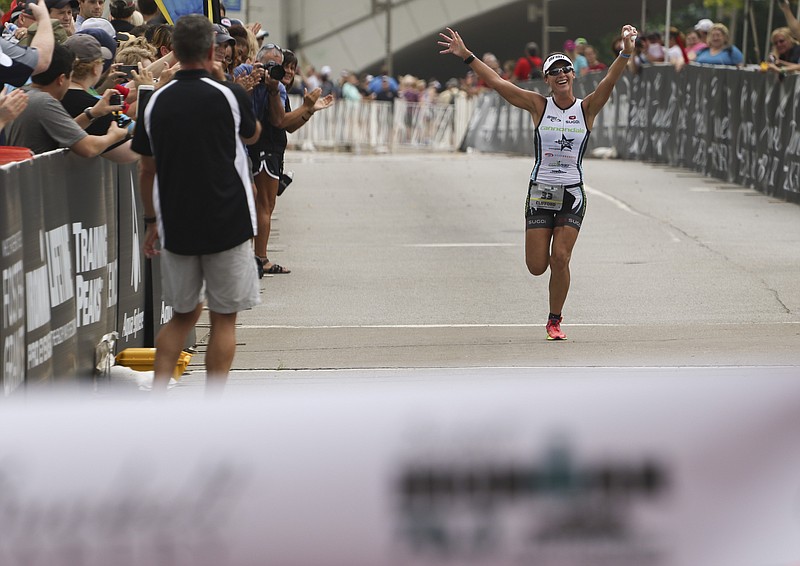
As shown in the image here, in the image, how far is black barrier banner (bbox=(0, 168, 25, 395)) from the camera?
5.67 metres

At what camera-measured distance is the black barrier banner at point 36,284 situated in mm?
6098

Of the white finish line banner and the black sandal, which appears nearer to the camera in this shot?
the white finish line banner

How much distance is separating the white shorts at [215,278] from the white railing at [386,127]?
29770mm

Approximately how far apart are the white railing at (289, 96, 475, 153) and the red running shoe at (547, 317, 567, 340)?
27.1 m

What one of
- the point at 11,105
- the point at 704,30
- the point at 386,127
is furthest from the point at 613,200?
the point at 386,127

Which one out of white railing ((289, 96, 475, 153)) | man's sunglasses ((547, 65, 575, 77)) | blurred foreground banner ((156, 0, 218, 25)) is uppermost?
blurred foreground banner ((156, 0, 218, 25))

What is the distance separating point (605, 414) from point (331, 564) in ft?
1.37

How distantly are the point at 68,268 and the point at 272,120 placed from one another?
546cm

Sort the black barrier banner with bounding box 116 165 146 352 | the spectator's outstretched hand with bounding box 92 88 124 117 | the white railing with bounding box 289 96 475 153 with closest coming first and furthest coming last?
the spectator's outstretched hand with bounding box 92 88 124 117 → the black barrier banner with bounding box 116 165 146 352 → the white railing with bounding box 289 96 475 153

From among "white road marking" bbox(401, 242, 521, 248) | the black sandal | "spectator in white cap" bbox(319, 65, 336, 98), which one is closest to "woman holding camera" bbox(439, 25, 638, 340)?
the black sandal

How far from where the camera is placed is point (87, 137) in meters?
7.12

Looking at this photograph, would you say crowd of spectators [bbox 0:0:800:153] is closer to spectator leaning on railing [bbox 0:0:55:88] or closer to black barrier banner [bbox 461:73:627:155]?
spectator leaning on railing [bbox 0:0:55:88]

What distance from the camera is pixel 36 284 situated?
6.21 meters

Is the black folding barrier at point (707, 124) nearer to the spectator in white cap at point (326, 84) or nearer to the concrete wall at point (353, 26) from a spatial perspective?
the spectator in white cap at point (326, 84)
